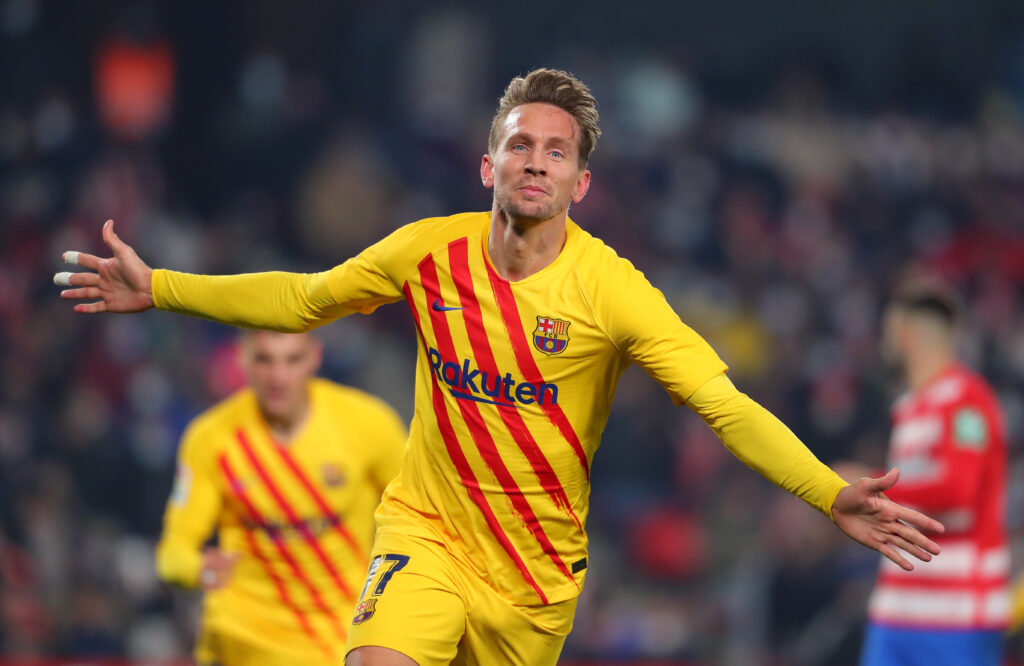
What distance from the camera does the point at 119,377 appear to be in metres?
9.18

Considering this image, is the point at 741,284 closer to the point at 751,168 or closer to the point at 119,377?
the point at 751,168

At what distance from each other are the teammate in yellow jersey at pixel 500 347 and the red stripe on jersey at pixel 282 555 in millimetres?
1320

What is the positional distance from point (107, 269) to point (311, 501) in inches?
64.1

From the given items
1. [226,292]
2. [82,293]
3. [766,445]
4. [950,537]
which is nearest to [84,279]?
[82,293]

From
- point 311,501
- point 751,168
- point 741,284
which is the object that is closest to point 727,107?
point 751,168

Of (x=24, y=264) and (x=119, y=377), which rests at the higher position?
(x=24, y=264)

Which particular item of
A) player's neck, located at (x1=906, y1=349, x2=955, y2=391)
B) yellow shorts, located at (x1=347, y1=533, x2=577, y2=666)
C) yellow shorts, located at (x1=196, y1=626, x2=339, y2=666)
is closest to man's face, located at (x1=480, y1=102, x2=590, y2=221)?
yellow shorts, located at (x1=347, y1=533, x2=577, y2=666)

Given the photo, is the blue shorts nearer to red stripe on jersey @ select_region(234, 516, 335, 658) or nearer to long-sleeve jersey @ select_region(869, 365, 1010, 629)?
long-sleeve jersey @ select_region(869, 365, 1010, 629)

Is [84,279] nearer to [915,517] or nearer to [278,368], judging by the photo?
[278,368]

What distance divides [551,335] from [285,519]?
1.89 metres

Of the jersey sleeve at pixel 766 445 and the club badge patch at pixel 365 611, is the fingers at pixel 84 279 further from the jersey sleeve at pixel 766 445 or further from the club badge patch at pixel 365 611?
the jersey sleeve at pixel 766 445

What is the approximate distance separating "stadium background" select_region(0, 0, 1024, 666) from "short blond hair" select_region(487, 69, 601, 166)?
4.96 meters

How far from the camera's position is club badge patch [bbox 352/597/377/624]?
11.3 ft

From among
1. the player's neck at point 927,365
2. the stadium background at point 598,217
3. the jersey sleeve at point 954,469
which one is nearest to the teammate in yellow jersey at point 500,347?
the jersey sleeve at point 954,469
